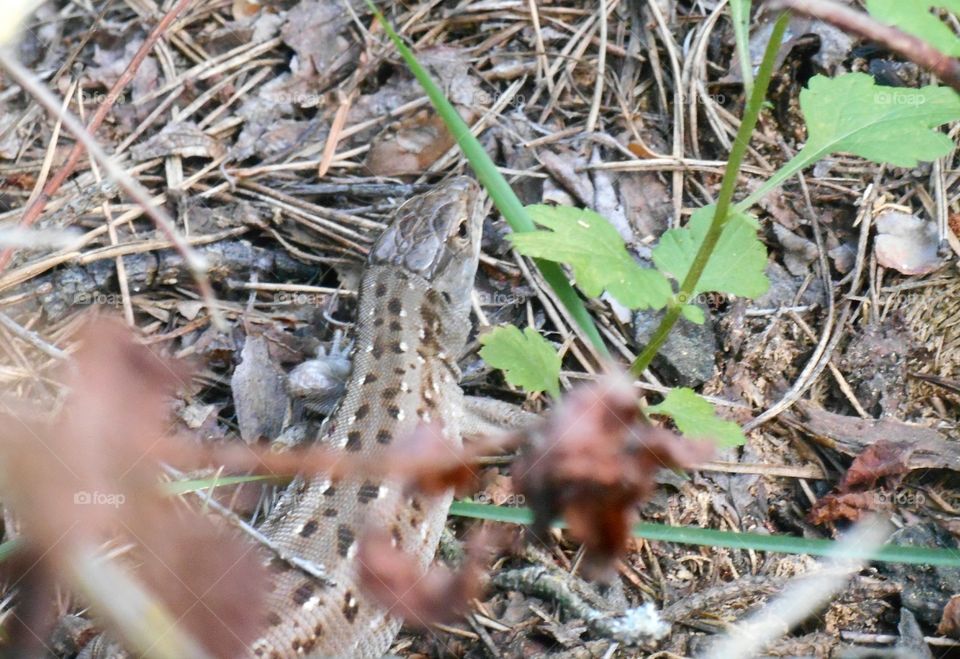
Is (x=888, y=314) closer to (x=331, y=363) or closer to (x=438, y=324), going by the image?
(x=438, y=324)

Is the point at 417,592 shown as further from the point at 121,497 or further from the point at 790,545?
the point at 790,545

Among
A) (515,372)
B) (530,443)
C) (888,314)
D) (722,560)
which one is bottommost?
(722,560)

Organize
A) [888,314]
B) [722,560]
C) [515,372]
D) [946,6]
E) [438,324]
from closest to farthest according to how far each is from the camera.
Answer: [946,6]
[515,372]
[722,560]
[888,314]
[438,324]

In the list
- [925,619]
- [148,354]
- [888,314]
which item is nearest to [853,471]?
[925,619]

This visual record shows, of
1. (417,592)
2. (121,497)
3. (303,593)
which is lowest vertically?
(303,593)

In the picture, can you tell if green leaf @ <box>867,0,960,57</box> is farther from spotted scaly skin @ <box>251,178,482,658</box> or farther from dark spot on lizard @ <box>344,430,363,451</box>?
dark spot on lizard @ <box>344,430,363,451</box>

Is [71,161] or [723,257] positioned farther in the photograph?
[71,161]

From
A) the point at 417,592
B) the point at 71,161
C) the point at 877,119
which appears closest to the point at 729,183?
the point at 877,119
